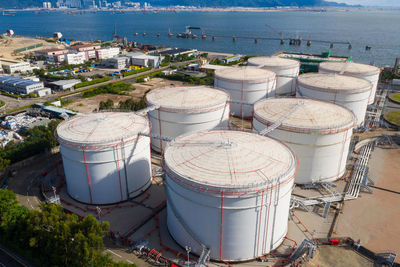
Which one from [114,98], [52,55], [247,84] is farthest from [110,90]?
[52,55]

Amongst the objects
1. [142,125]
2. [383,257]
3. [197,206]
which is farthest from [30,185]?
[383,257]

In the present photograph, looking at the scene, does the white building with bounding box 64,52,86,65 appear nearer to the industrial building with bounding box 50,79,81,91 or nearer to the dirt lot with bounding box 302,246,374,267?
the industrial building with bounding box 50,79,81,91

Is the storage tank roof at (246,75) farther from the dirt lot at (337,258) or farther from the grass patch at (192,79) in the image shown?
the dirt lot at (337,258)

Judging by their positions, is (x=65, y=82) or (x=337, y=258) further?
(x=65, y=82)

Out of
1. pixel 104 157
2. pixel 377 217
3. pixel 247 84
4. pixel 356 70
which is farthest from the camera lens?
pixel 356 70

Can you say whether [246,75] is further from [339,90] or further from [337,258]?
[337,258]

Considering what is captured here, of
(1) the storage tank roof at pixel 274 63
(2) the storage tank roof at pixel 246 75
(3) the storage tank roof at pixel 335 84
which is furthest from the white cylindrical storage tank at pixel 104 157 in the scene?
(1) the storage tank roof at pixel 274 63
